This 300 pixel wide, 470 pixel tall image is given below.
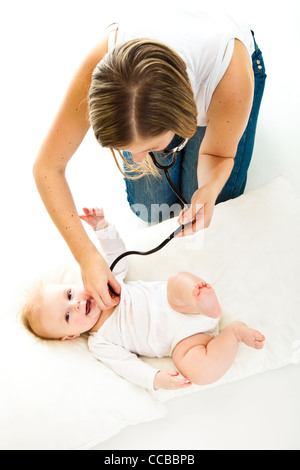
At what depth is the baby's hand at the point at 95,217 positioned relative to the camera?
1430 millimetres

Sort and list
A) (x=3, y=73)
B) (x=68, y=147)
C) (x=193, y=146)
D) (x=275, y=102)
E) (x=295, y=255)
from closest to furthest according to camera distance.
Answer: (x=68, y=147) < (x=295, y=255) < (x=193, y=146) < (x=275, y=102) < (x=3, y=73)

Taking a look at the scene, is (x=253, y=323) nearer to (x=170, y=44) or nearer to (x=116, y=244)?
(x=116, y=244)

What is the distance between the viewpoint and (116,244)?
4.71 feet

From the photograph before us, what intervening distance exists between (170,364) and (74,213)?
0.57 metres

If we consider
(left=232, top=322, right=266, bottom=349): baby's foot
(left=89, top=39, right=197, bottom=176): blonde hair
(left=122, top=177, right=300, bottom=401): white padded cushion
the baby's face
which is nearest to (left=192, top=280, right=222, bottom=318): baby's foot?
(left=232, top=322, right=266, bottom=349): baby's foot

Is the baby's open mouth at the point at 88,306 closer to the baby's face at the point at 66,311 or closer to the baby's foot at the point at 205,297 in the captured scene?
the baby's face at the point at 66,311

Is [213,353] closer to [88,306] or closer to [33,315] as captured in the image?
[88,306]

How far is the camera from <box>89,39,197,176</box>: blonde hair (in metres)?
0.87

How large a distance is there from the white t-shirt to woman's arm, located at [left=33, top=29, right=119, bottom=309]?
9.2 inches

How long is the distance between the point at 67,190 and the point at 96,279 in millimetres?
280

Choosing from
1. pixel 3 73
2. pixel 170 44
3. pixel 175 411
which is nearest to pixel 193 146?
pixel 170 44

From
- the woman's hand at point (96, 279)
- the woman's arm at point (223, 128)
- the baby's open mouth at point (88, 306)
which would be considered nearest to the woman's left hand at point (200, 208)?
the woman's arm at point (223, 128)

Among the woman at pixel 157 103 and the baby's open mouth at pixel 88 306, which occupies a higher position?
the woman at pixel 157 103

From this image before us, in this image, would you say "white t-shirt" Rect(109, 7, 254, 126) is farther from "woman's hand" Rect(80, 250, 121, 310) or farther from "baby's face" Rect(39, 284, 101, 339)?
"baby's face" Rect(39, 284, 101, 339)
